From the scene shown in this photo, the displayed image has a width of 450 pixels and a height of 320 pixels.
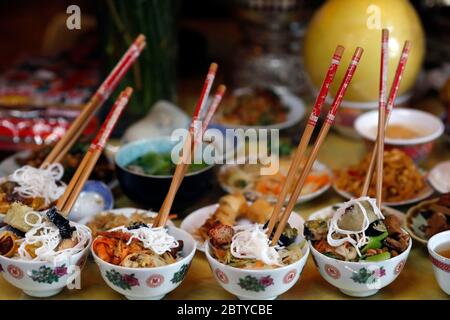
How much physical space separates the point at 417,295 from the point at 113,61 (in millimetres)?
1225

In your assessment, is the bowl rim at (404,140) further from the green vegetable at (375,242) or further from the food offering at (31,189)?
the food offering at (31,189)

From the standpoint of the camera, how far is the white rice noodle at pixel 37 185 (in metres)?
1.49

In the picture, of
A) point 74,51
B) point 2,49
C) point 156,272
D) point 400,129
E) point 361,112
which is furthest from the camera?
point 2,49

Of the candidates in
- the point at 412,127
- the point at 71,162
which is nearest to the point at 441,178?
the point at 412,127

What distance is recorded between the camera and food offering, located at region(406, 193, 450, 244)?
4.75 ft

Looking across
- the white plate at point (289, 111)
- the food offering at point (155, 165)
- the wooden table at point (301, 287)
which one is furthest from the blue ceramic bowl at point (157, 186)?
the white plate at point (289, 111)

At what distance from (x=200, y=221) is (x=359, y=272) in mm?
433

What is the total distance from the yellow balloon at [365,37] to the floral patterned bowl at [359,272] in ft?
2.67

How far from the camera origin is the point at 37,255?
1.28 metres

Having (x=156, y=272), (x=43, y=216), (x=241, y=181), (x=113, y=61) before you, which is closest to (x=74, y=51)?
(x=113, y=61)

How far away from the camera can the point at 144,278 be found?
1.25m

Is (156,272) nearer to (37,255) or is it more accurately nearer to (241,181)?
(37,255)

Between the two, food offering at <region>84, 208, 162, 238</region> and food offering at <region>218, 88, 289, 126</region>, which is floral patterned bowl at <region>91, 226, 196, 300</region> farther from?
food offering at <region>218, 88, 289, 126</region>

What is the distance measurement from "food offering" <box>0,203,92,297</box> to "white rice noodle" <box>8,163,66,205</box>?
0.46ft
